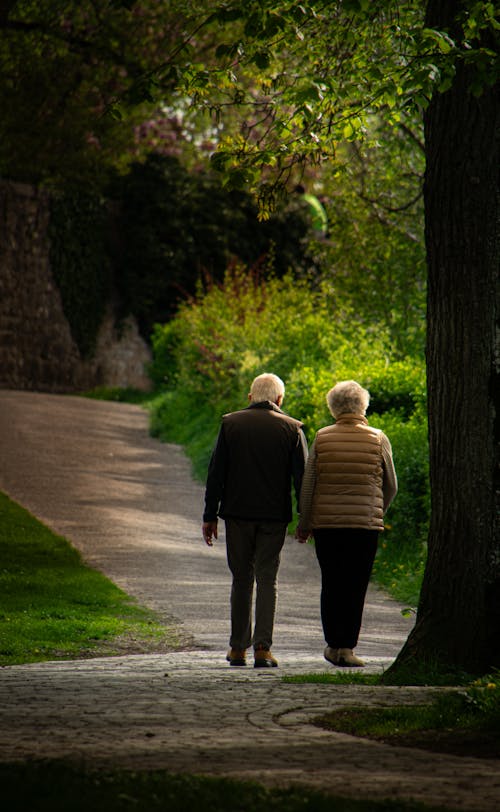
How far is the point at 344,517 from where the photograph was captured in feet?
25.6

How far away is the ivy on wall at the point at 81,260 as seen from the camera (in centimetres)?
2750

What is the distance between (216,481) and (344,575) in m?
1.02

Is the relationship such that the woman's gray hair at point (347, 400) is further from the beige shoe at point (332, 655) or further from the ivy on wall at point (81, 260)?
the ivy on wall at point (81, 260)

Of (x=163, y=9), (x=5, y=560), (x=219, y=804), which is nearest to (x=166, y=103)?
(x=163, y=9)

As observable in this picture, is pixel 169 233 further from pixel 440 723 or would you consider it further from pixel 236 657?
pixel 440 723

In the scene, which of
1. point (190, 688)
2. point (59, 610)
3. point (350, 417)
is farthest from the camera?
point (59, 610)

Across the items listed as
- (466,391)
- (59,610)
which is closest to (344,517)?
(466,391)

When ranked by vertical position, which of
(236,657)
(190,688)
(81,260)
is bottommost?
(236,657)

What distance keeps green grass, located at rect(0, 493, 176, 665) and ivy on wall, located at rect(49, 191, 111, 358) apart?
50.4 feet

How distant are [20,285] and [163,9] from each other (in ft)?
21.3

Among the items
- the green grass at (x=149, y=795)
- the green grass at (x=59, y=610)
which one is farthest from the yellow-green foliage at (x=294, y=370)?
the green grass at (x=149, y=795)

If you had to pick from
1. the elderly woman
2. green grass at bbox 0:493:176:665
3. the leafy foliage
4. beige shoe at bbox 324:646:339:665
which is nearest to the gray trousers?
the elderly woman

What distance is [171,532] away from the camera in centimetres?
1391

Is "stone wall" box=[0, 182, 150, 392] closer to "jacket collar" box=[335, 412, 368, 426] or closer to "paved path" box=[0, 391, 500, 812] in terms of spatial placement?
"paved path" box=[0, 391, 500, 812]
